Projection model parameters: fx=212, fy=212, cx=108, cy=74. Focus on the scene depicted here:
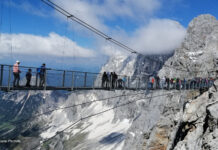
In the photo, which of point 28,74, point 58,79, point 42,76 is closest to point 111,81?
point 58,79

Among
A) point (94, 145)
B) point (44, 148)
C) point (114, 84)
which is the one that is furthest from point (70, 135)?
point (114, 84)

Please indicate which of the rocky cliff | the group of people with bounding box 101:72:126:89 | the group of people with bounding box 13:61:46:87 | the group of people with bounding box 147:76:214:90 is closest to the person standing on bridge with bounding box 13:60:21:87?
the group of people with bounding box 13:61:46:87

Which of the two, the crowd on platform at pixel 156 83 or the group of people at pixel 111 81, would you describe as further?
the crowd on platform at pixel 156 83

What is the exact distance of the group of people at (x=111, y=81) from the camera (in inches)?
656

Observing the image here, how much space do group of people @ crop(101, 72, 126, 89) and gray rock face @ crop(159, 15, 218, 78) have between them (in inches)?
2515

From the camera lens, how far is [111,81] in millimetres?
16953

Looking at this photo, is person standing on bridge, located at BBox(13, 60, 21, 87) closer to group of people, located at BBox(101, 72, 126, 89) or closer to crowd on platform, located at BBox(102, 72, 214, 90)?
group of people, located at BBox(101, 72, 126, 89)

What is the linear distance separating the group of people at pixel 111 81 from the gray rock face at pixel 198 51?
6387 cm

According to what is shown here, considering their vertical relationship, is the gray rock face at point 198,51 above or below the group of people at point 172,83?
above

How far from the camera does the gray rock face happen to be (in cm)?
8131

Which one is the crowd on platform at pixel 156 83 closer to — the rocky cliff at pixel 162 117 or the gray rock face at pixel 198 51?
the rocky cliff at pixel 162 117

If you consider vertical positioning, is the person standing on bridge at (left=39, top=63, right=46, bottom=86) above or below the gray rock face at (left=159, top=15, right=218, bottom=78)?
below

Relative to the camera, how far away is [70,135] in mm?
157250

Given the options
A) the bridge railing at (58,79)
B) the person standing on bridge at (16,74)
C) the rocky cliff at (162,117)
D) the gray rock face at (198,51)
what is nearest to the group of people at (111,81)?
the bridge railing at (58,79)
